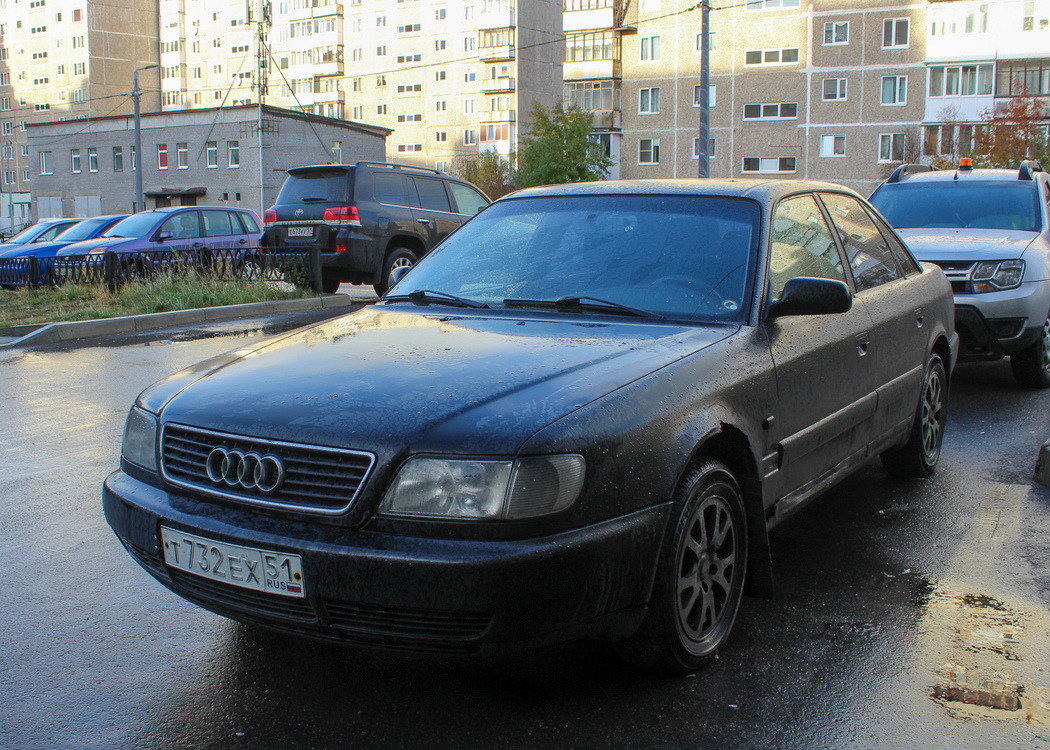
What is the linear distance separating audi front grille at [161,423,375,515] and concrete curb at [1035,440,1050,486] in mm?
4263

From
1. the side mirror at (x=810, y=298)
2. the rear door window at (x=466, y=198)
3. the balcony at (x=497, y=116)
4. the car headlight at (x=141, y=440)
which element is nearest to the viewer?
the car headlight at (x=141, y=440)

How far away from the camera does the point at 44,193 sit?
6488cm

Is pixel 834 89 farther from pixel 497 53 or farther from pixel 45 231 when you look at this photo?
pixel 45 231

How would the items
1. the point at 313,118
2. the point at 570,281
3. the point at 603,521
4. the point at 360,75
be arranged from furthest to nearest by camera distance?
the point at 360,75, the point at 313,118, the point at 570,281, the point at 603,521

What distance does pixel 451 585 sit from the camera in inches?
99.3

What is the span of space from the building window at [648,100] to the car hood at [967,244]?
194 feet

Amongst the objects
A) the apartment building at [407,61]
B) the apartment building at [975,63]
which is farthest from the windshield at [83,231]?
the apartment building at [407,61]

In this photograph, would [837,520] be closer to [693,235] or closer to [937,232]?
[693,235]

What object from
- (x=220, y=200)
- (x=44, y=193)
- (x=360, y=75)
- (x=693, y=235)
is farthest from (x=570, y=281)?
(x=360, y=75)

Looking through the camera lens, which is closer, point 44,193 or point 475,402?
point 475,402

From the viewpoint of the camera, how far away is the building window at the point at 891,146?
58.8 metres

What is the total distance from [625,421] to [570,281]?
1.25 metres

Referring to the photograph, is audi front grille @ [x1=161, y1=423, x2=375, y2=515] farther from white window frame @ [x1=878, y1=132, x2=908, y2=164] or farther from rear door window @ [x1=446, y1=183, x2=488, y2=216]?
white window frame @ [x1=878, y1=132, x2=908, y2=164]

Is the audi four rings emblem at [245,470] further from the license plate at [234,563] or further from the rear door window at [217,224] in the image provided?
the rear door window at [217,224]
